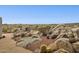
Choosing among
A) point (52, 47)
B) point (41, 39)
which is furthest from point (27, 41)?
point (52, 47)

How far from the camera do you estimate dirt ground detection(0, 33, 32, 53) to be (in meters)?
1.95

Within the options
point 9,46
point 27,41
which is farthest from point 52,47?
point 9,46

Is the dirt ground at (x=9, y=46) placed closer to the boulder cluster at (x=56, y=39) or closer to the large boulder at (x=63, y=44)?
the boulder cluster at (x=56, y=39)

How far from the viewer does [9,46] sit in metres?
1.96

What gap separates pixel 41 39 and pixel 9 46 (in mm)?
309

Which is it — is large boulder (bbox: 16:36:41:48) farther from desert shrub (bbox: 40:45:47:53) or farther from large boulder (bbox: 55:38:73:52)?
large boulder (bbox: 55:38:73:52)

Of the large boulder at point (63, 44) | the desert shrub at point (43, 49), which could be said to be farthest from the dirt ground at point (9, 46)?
the large boulder at point (63, 44)

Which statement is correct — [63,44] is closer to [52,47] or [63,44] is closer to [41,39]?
[52,47]

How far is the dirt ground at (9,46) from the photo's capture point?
1952 millimetres

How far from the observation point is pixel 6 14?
198 centimetres

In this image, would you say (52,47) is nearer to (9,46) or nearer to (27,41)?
(27,41)
